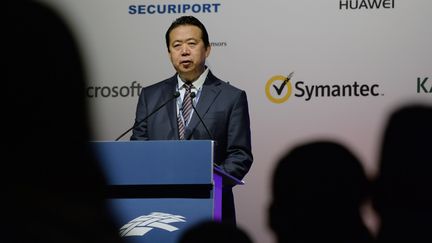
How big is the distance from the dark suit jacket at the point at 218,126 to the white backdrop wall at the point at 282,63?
0.23 metres

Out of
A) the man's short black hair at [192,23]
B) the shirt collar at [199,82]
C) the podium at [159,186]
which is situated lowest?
the podium at [159,186]

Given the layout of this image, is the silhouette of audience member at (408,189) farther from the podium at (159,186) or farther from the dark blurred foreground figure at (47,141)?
the dark blurred foreground figure at (47,141)

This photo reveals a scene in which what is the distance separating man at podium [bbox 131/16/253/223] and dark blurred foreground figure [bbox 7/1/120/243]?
1.86ft

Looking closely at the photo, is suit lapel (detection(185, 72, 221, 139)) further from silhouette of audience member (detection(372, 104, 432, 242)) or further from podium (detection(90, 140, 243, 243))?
podium (detection(90, 140, 243, 243))

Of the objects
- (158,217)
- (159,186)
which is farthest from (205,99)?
(158,217)

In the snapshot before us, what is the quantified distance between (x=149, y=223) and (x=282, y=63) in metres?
2.26

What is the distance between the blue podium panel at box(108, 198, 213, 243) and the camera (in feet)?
10.5

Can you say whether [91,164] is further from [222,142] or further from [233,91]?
[233,91]

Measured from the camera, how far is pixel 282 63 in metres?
5.15

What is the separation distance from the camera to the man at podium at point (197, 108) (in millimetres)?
4684

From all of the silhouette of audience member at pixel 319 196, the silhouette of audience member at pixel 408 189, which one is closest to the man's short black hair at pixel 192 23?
the silhouette of audience member at pixel 319 196

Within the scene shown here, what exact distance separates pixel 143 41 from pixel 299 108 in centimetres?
129

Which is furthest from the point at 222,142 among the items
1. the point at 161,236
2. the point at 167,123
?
the point at 161,236

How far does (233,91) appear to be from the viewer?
5.02 metres
